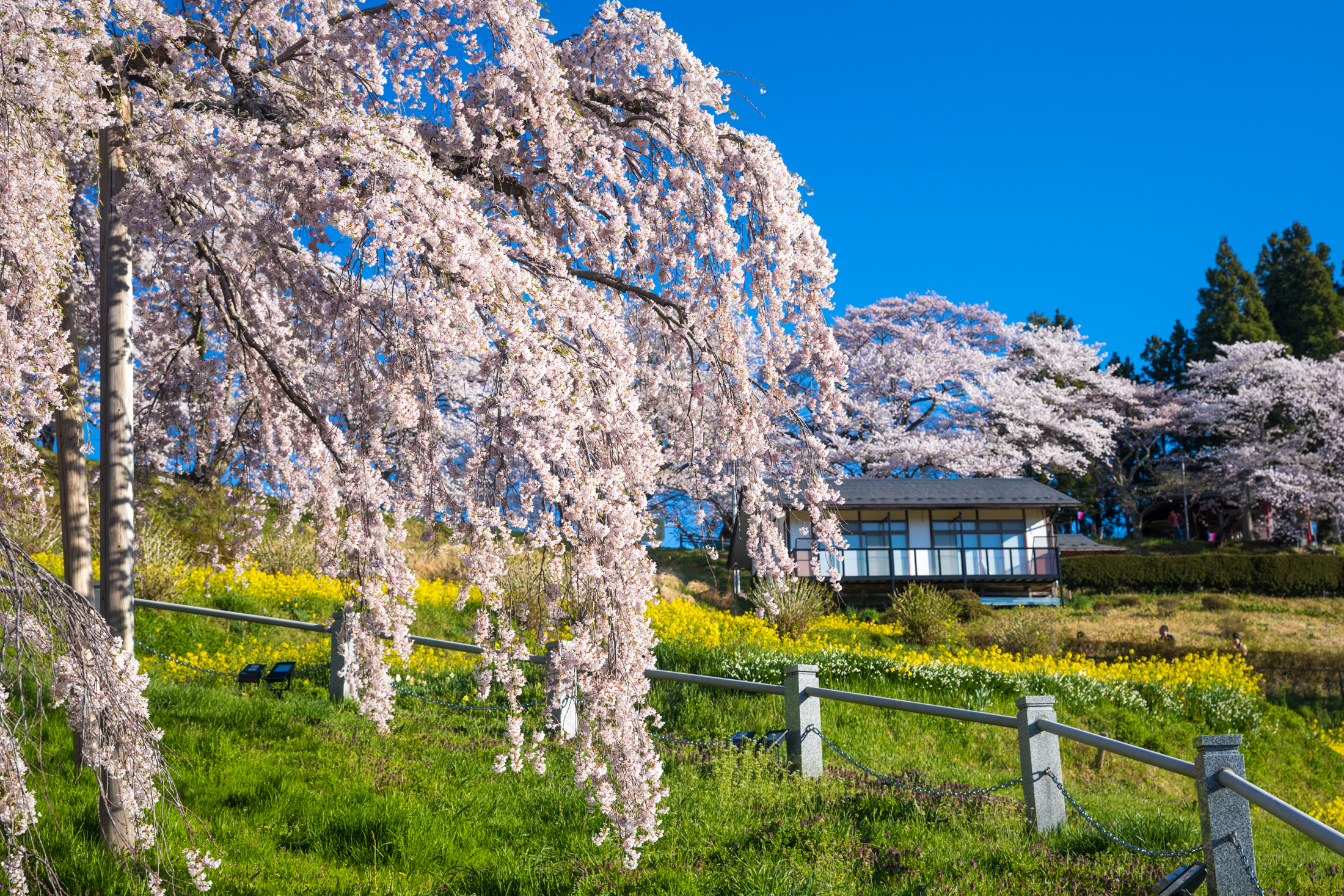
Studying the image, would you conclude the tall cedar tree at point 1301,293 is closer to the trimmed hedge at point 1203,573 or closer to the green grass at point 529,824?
the trimmed hedge at point 1203,573

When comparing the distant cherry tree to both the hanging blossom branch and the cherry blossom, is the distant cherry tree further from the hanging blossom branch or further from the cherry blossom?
the hanging blossom branch

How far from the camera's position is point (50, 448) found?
20.0 m

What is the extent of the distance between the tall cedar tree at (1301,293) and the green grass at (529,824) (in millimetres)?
39186

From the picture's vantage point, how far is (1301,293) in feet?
137

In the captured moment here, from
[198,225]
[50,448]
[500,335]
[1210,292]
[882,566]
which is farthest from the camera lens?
[1210,292]

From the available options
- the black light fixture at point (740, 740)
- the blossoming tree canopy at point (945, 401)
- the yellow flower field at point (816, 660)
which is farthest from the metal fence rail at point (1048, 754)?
the blossoming tree canopy at point (945, 401)

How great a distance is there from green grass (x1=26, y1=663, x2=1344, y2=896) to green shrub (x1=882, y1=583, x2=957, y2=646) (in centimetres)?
890

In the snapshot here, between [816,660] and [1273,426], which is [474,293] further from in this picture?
[1273,426]

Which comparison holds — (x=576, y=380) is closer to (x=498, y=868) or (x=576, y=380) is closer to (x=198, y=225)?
(x=198, y=225)

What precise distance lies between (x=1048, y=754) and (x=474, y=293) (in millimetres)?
4856

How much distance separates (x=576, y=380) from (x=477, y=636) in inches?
47.5

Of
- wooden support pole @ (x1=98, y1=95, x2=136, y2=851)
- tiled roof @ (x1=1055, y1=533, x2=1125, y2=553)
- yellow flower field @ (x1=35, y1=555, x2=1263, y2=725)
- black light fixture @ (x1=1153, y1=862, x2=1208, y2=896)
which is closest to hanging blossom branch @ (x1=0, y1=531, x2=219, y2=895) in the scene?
wooden support pole @ (x1=98, y1=95, x2=136, y2=851)

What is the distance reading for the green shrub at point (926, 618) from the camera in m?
17.4

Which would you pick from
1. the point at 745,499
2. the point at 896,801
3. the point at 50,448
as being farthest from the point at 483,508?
the point at 50,448
